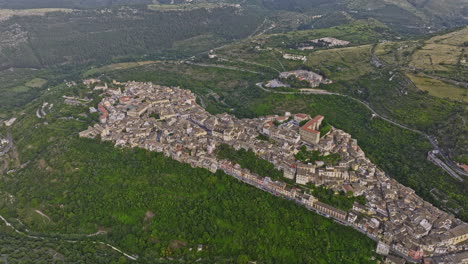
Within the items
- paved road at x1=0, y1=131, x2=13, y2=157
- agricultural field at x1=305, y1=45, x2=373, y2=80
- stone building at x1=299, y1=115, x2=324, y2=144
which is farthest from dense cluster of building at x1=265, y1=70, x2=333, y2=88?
paved road at x1=0, y1=131, x2=13, y2=157

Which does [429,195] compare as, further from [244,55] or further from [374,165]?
[244,55]

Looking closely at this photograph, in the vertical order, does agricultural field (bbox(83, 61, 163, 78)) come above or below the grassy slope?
below

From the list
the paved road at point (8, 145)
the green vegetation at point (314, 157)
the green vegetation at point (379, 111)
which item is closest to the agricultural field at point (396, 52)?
the green vegetation at point (379, 111)

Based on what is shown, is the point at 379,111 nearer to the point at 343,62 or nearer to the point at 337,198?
the point at 343,62

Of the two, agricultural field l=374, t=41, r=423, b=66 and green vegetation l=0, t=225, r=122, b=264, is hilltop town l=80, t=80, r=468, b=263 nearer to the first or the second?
green vegetation l=0, t=225, r=122, b=264

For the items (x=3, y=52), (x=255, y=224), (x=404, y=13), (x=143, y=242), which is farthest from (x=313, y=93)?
(x=404, y=13)

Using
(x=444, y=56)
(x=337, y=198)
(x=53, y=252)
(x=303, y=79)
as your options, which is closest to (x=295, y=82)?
(x=303, y=79)

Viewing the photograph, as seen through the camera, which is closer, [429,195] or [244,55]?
[429,195]
